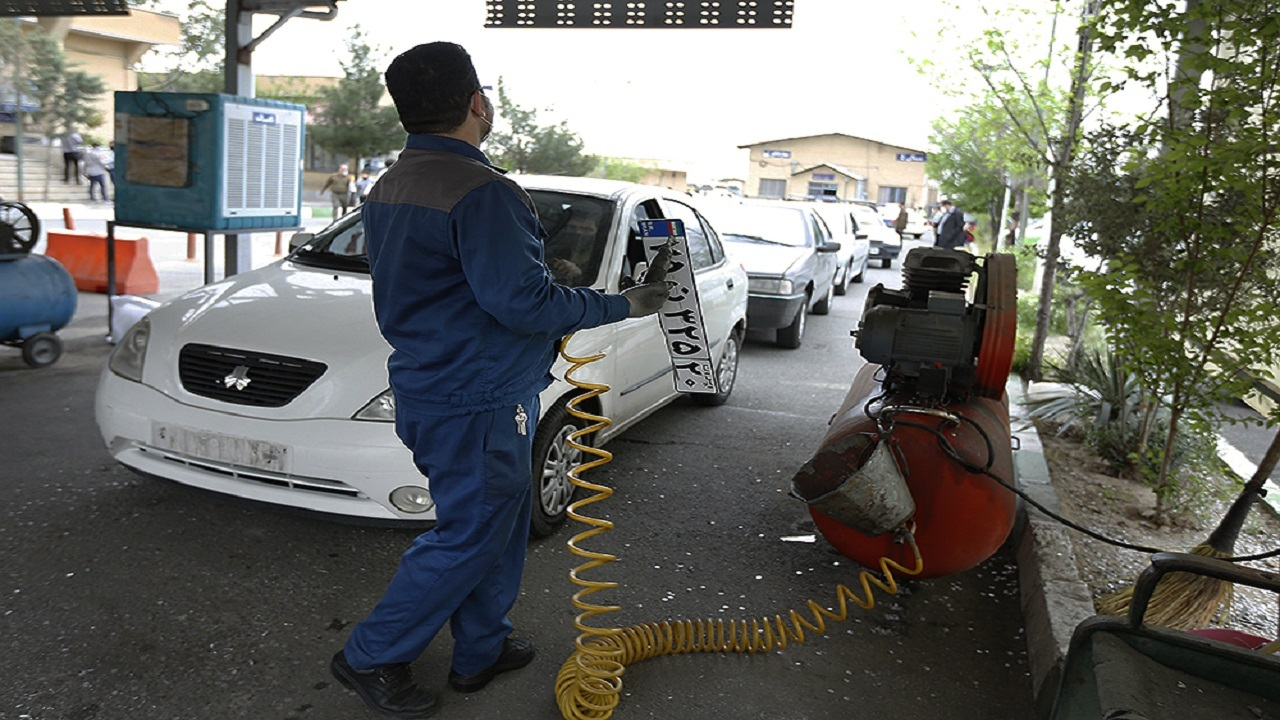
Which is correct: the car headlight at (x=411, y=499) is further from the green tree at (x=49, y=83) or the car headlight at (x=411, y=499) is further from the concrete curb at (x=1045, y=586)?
the green tree at (x=49, y=83)

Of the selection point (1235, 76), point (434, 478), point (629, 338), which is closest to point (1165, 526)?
point (1235, 76)

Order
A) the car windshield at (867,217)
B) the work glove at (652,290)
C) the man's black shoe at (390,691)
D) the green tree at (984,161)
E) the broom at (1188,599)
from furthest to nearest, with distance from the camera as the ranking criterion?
the car windshield at (867,217) < the green tree at (984,161) < the broom at (1188,599) < the work glove at (652,290) < the man's black shoe at (390,691)

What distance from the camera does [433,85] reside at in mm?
2930

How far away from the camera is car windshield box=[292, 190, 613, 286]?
17.6 feet

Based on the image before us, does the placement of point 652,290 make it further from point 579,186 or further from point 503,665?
point 579,186

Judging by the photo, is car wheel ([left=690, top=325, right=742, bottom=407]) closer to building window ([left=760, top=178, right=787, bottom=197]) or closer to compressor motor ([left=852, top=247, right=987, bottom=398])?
compressor motor ([left=852, top=247, right=987, bottom=398])

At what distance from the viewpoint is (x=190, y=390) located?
441cm

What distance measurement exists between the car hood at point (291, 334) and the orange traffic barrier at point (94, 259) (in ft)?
23.8

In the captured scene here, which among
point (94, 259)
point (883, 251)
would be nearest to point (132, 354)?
point (94, 259)

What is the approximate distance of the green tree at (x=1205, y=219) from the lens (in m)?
4.32

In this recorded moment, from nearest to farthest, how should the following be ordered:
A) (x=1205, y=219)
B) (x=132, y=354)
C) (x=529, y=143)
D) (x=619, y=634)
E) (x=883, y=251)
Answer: (x=619, y=634), (x=132, y=354), (x=1205, y=219), (x=883, y=251), (x=529, y=143)

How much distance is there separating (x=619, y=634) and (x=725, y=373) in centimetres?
419

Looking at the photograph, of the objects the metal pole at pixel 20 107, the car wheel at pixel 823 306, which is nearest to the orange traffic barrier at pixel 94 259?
the car wheel at pixel 823 306

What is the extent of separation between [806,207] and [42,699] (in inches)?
448
